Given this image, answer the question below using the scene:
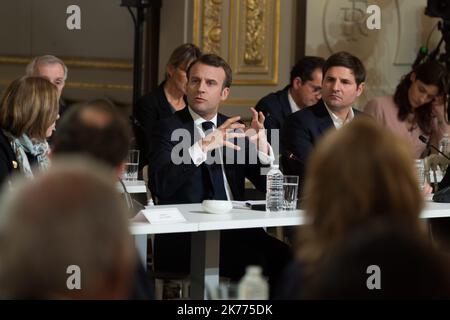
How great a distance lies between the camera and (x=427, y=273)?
1411 millimetres

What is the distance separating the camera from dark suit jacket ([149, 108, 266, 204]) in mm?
4059

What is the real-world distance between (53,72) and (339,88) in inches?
61.9

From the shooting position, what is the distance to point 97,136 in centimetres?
201

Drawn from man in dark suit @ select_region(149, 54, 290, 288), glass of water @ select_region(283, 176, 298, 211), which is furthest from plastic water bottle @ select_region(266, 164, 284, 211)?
man in dark suit @ select_region(149, 54, 290, 288)

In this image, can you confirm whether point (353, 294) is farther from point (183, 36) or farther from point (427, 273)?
point (183, 36)

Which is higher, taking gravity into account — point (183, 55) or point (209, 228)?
point (183, 55)

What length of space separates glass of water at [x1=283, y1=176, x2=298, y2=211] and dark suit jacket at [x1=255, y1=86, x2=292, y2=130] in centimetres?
197

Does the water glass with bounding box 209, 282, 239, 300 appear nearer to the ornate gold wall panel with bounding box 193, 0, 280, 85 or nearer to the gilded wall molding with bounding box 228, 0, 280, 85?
the ornate gold wall panel with bounding box 193, 0, 280, 85

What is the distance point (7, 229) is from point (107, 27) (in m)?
7.02

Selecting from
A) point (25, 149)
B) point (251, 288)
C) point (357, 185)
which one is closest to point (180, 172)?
point (25, 149)

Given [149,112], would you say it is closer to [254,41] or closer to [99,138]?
[254,41]

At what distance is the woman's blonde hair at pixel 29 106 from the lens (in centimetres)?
344

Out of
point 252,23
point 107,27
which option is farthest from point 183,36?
point 107,27

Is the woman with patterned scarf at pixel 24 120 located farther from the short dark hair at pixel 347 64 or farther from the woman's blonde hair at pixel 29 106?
the short dark hair at pixel 347 64
